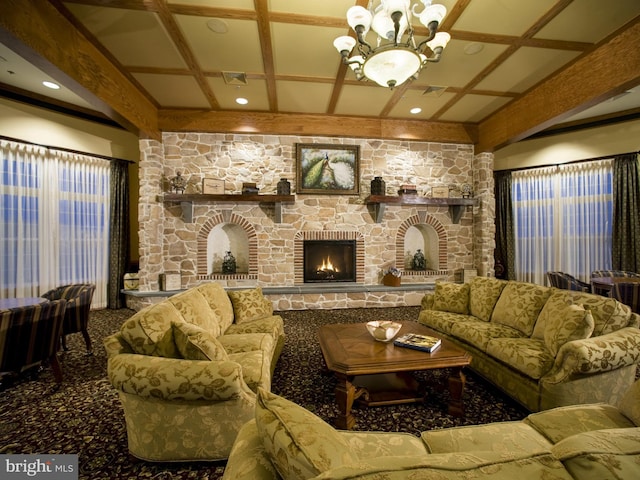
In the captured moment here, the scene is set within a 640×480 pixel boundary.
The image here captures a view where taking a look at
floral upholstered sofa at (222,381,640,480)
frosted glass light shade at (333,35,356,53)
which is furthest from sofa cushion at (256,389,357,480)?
frosted glass light shade at (333,35,356,53)

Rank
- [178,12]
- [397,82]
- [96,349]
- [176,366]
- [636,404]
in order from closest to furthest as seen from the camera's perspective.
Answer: [636,404] → [176,366] → [397,82] → [178,12] → [96,349]

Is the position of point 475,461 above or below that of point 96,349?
above

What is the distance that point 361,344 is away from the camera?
236 centimetres

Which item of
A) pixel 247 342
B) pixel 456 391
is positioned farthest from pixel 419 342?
pixel 247 342

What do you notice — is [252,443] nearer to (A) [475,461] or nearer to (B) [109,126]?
(A) [475,461]

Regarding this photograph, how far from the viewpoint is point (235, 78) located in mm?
4031

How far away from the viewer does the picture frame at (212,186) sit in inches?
203

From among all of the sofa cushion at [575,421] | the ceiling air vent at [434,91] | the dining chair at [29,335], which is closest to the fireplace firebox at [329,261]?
the ceiling air vent at [434,91]

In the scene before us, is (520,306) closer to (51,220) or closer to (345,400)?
(345,400)

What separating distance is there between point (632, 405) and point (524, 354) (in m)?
0.98

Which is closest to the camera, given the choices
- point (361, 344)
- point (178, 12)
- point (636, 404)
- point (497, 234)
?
point (636, 404)

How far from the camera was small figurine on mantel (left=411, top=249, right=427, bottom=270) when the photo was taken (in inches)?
237

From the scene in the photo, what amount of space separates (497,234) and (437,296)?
147 inches

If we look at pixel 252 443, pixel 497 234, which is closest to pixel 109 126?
pixel 252 443
